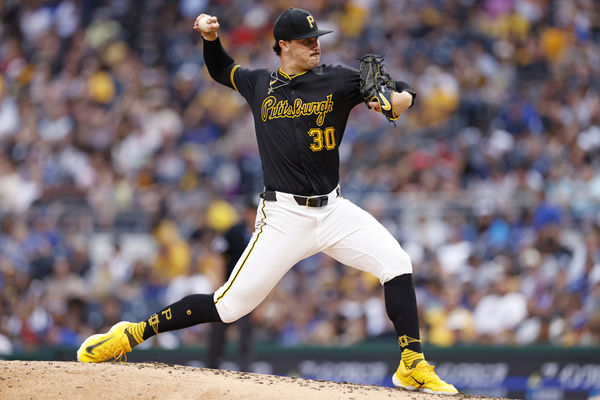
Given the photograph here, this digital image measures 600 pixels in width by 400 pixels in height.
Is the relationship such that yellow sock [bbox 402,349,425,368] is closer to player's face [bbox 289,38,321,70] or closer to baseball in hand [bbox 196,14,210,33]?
player's face [bbox 289,38,321,70]

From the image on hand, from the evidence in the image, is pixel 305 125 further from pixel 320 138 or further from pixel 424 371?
pixel 424 371

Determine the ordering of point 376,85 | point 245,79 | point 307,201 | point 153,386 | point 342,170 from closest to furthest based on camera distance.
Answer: point 153,386 → point 376,85 → point 307,201 → point 245,79 → point 342,170

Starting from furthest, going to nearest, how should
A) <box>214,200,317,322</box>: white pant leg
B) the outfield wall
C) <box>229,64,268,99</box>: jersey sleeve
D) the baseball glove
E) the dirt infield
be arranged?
the outfield wall
<box>229,64,268,99</box>: jersey sleeve
<box>214,200,317,322</box>: white pant leg
the baseball glove
the dirt infield

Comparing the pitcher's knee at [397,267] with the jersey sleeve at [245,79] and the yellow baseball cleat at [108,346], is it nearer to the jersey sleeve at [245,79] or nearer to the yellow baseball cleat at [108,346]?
the jersey sleeve at [245,79]

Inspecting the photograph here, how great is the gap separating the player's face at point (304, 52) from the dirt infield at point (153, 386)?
181cm

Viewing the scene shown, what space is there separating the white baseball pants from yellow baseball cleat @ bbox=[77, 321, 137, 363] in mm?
701

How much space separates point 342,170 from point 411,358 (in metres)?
6.74

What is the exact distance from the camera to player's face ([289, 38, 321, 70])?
194 inches

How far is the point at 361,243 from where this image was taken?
4852mm

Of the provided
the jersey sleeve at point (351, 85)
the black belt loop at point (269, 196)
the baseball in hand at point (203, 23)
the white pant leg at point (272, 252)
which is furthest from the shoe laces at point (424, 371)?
the baseball in hand at point (203, 23)

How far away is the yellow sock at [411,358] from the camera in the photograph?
494 centimetres

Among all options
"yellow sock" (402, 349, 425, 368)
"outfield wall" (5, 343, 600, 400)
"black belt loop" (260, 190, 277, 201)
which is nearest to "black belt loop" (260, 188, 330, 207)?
"black belt loop" (260, 190, 277, 201)

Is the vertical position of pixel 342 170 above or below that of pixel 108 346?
above

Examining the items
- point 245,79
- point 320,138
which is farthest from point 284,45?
point 320,138
